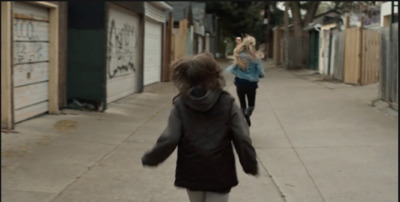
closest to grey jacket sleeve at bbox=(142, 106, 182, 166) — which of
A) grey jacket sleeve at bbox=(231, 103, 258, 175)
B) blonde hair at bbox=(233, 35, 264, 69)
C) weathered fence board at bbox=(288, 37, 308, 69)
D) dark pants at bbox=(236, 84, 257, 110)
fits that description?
grey jacket sleeve at bbox=(231, 103, 258, 175)

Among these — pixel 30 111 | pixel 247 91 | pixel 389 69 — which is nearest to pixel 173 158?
pixel 247 91

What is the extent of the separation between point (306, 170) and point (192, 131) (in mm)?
3370

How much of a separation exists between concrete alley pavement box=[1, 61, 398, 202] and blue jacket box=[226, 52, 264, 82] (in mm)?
953

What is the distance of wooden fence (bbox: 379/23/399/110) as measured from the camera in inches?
429

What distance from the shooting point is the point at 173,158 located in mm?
7172

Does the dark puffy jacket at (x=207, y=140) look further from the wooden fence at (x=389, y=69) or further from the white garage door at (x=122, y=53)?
the white garage door at (x=122, y=53)

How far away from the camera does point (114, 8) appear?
12.8 meters

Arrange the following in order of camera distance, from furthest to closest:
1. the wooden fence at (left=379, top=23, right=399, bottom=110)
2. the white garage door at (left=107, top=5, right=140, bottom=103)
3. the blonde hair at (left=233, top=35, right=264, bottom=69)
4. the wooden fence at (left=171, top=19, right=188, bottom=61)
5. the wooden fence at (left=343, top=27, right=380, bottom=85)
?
the wooden fence at (left=171, top=19, right=188, bottom=61)
the wooden fence at (left=343, top=27, right=380, bottom=85)
the white garage door at (left=107, top=5, right=140, bottom=103)
the wooden fence at (left=379, top=23, right=399, bottom=110)
the blonde hair at (left=233, top=35, right=264, bottom=69)

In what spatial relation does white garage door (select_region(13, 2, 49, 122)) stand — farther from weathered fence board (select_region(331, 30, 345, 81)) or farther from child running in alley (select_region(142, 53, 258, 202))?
weathered fence board (select_region(331, 30, 345, 81))

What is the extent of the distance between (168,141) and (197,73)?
1.43ft

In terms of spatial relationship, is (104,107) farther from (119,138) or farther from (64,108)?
(119,138)

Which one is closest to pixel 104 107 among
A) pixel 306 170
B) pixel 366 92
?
pixel 306 170

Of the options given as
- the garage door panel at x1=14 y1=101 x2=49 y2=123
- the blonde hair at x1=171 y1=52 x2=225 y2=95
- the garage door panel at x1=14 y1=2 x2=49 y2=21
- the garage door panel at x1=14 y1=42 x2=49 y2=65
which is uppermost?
the garage door panel at x1=14 y1=2 x2=49 y2=21

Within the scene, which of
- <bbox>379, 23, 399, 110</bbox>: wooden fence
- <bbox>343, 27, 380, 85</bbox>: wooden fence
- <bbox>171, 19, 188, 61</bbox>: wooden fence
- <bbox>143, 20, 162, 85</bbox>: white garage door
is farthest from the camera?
<bbox>171, 19, 188, 61</bbox>: wooden fence
